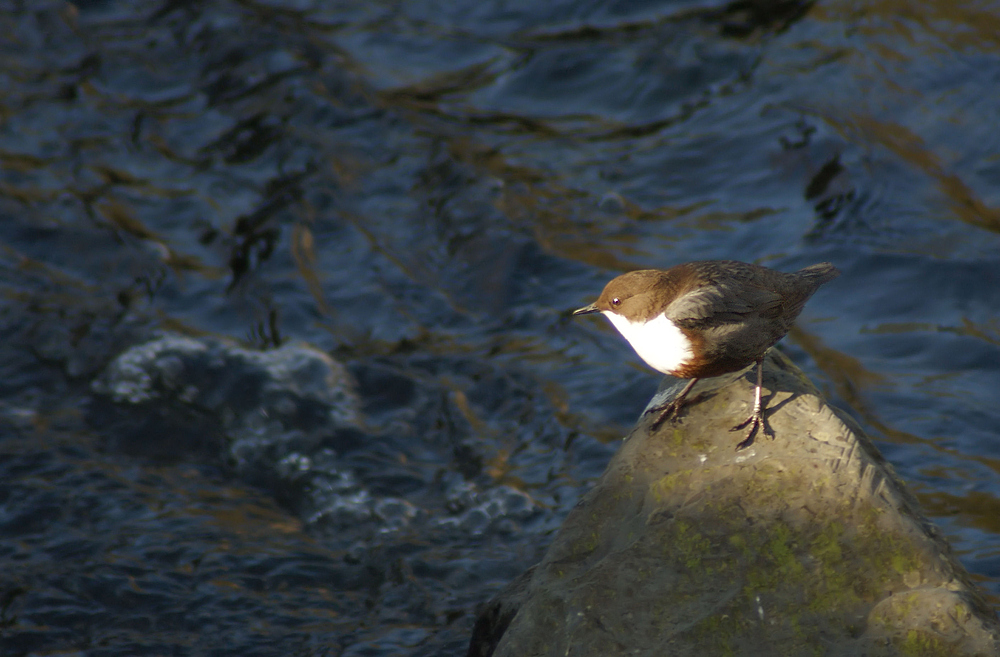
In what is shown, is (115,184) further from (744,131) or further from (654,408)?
(654,408)

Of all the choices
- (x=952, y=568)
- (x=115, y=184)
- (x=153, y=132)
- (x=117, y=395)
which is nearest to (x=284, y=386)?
(x=117, y=395)

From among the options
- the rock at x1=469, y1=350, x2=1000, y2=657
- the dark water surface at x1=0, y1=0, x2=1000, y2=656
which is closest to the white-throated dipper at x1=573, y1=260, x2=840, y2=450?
the rock at x1=469, y1=350, x2=1000, y2=657

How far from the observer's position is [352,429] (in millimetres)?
5410

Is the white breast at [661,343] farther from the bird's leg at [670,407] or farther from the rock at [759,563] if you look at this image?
the rock at [759,563]

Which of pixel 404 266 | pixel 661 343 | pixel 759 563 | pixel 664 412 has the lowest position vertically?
pixel 404 266

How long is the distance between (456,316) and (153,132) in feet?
10.8

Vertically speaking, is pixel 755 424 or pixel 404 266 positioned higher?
pixel 755 424

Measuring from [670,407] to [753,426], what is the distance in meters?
0.32

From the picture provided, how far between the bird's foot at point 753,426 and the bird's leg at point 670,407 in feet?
0.80

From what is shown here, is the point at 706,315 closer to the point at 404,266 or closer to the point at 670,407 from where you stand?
the point at 670,407

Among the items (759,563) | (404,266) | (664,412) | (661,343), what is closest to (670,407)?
(664,412)

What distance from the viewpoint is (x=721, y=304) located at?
128 inches

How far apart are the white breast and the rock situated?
267mm

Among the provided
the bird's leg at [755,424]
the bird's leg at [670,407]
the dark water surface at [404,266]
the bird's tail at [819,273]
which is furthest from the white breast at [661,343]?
the dark water surface at [404,266]
